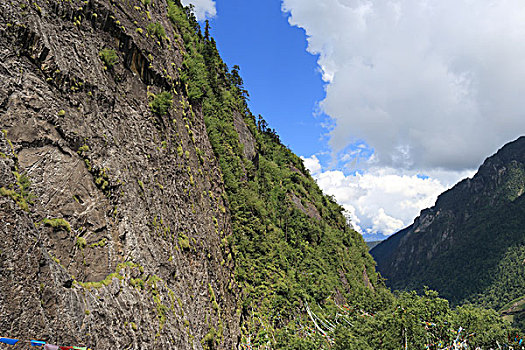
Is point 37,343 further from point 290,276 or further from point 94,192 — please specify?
point 290,276

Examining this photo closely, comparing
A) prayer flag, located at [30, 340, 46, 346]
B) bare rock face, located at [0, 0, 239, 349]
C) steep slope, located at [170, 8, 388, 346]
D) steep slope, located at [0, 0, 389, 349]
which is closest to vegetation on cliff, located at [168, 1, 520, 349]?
steep slope, located at [170, 8, 388, 346]

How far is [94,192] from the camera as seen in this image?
7.95 m

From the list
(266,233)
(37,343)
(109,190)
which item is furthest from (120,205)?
(266,233)

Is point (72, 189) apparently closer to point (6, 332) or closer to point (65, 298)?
point (65, 298)

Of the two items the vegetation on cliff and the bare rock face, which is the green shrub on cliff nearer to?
the bare rock face

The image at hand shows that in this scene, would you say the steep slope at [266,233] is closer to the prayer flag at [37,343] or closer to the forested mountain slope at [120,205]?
the forested mountain slope at [120,205]

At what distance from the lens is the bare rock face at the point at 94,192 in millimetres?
5309

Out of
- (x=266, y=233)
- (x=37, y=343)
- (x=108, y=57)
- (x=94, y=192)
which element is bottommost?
(x=37, y=343)

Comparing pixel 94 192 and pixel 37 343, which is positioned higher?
pixel 94 192

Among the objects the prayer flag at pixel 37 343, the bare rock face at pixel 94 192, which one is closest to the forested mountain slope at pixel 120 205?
the bare rock face at pixel 94 192

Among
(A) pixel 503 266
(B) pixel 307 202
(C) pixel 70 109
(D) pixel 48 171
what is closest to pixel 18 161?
(D) pixel 48 171

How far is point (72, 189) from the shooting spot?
7.32 metres

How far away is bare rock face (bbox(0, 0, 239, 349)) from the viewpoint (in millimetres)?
5309

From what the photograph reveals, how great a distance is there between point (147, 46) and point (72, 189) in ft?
24.1
